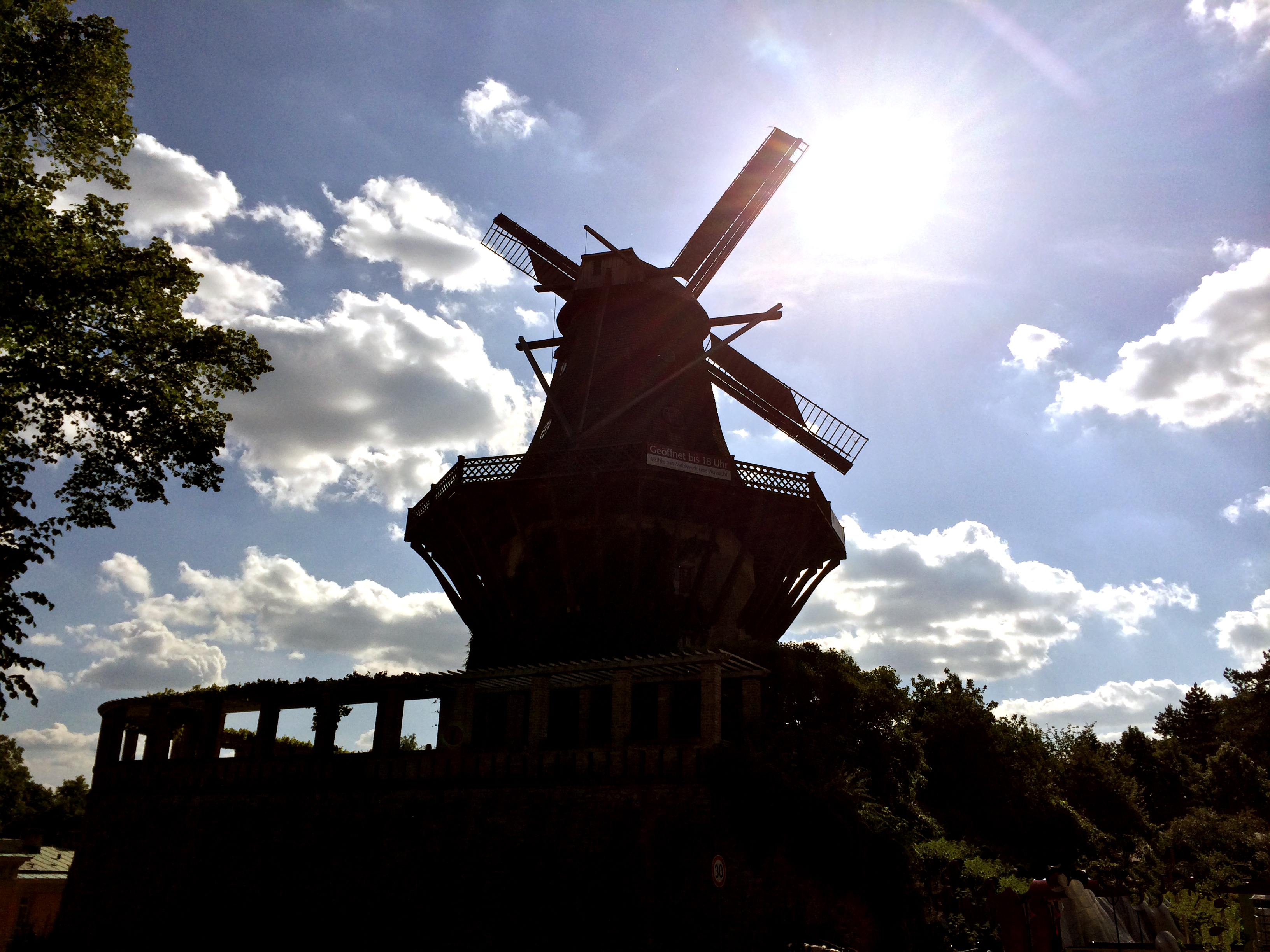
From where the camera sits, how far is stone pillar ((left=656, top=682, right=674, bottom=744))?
20.9 meters

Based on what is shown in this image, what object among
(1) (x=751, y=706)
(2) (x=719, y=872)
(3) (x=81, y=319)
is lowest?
(2) (x=719, y=872)

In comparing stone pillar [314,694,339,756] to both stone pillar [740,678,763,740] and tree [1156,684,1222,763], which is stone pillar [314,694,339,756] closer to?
stone pillar [740,678,763,740]

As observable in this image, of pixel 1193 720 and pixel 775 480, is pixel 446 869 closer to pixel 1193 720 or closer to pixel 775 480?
pixel 775 480

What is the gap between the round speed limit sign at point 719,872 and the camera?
698 inches

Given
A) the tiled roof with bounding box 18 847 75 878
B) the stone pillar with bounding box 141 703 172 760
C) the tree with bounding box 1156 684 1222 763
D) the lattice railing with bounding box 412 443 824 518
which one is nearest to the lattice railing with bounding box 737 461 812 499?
the lattice railing with bounding box 412 443 824 518

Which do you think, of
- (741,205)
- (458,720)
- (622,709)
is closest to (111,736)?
(458,720)

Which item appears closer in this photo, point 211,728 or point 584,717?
point 584,717

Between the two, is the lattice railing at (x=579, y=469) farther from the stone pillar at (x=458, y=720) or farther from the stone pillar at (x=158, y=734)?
the stone pillar at (x=158, y=734)

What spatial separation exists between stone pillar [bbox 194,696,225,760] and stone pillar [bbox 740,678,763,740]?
15015 mm

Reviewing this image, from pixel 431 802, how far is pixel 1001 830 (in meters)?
21.4

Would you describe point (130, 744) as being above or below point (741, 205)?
below

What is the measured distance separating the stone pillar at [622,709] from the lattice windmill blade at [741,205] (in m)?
17.6

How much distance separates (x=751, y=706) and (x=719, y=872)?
425 cm

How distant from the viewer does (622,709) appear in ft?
68.2
